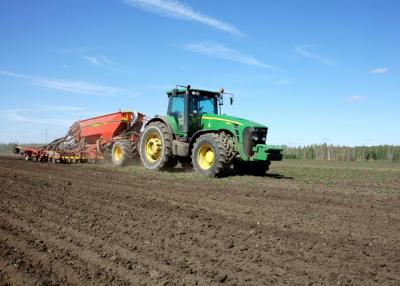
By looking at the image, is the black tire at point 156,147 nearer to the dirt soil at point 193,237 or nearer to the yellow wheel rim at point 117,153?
the yellow wheel rim at point 117,153

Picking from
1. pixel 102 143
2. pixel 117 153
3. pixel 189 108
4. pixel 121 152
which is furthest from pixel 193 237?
pixel 102 143

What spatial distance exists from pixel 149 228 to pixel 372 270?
256 centimetres

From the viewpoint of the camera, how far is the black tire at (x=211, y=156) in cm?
1088

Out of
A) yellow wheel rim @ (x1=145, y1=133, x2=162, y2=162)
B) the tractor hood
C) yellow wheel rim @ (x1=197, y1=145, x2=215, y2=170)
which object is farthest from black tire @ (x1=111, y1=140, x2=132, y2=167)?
yellow wheel rim @ (x1=197, y1=145, x2=215, y2=170)

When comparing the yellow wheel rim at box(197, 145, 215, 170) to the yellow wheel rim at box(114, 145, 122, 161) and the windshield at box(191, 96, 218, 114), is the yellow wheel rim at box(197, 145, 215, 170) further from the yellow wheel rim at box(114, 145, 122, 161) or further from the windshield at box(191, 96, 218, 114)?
the yellow wheel rim at box(114, 145, 122, 161)

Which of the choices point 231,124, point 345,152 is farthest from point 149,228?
point 345,152

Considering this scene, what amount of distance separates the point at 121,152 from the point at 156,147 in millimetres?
1898

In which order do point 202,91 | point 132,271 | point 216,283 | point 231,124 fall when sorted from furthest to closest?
point 202,91 < point 231,124 < point 132,271 < point 216,283

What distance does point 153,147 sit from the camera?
13094mm

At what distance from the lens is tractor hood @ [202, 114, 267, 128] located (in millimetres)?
11180

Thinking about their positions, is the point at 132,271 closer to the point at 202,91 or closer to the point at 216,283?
the point at 216,283

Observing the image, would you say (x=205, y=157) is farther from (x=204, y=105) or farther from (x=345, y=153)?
(x=345, y=153)

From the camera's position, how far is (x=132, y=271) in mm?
3768

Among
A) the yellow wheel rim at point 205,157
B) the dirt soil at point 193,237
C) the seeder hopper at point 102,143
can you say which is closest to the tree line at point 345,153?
the seeder hopper at point 102,143
